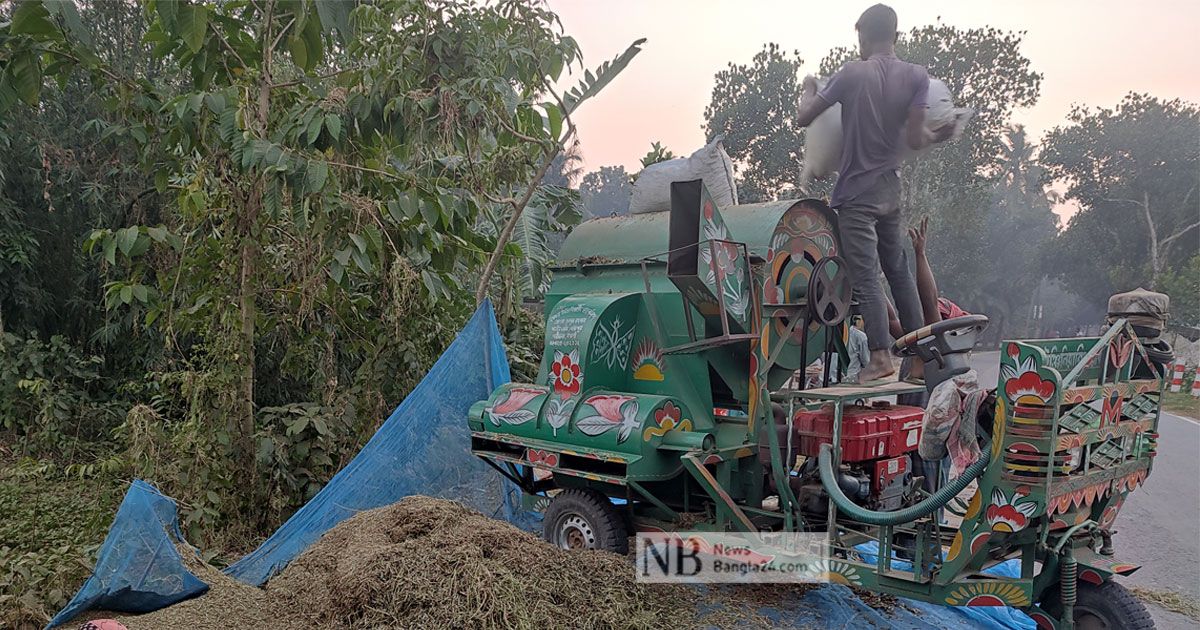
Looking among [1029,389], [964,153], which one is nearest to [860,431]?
[1029,389]

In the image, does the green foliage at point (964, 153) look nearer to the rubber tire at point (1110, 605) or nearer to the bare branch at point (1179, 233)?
the bare branch at point (1179, 233)

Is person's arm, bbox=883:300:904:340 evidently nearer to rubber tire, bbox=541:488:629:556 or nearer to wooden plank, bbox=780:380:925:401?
wooden plank, bbox=780:380:925:401

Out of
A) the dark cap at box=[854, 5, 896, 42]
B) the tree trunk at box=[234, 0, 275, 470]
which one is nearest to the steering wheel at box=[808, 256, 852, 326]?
the dark cap at box=[854, 5, 896, 42]

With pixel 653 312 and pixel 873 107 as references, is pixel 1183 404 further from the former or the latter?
pixel 653 312

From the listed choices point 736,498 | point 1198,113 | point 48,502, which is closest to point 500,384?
point 736,498

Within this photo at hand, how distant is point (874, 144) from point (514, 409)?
2.72 m

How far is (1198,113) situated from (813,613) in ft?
121

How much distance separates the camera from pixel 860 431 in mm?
4301

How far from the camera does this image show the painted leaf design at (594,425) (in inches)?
178

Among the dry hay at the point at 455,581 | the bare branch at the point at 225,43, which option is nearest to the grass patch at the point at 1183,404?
the dry hay at the point at 455,581

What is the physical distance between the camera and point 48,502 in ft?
22.0

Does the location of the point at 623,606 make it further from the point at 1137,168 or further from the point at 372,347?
the point at 1137,168

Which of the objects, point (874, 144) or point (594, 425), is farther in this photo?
point (874, 144)

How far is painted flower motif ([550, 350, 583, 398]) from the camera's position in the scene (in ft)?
15.6
